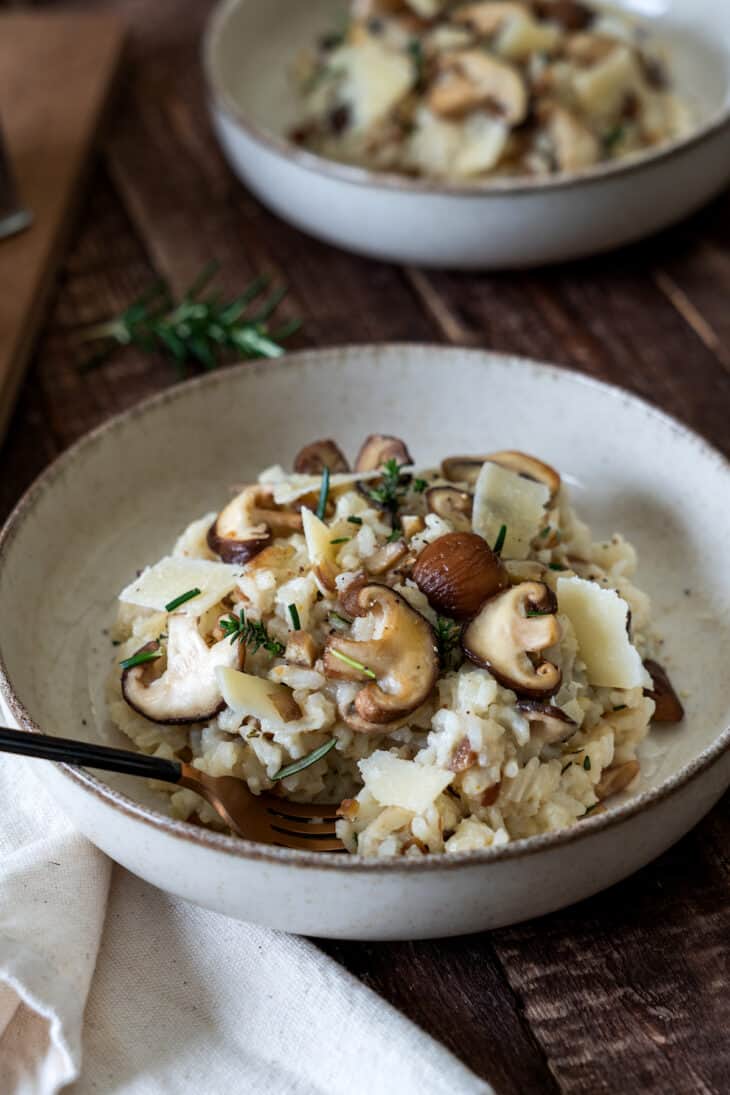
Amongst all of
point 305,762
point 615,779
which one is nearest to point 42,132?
point 305,762

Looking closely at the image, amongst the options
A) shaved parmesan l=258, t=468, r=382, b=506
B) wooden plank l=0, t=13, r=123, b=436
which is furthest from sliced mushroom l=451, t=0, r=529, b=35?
shaved parmesan l=258, t=468, r=382, b=506

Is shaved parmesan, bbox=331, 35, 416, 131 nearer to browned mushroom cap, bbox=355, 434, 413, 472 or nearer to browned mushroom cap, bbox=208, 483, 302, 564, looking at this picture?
browned mushroom cap, bbox=355, 434, 413, 472

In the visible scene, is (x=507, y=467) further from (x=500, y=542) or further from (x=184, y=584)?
(x=184, y=584)

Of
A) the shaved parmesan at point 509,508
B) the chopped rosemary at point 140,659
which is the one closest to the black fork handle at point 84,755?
the chopped rosemary at point 140,659

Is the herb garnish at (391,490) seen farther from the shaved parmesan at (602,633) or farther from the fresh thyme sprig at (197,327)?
the fresh thyme sprig at (197,327)

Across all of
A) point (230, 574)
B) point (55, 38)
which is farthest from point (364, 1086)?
point (55, 38)

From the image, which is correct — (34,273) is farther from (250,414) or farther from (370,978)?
(370,978)
